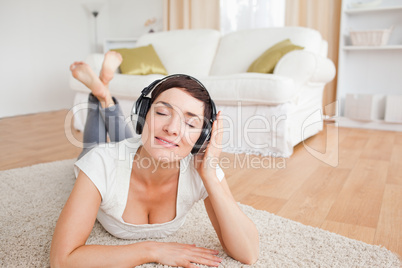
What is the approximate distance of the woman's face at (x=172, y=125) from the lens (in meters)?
0.94

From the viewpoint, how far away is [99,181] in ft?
3.19

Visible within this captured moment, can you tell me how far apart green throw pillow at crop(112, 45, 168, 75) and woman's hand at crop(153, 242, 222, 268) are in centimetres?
249

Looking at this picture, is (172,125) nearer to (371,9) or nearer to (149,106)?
(149,106)

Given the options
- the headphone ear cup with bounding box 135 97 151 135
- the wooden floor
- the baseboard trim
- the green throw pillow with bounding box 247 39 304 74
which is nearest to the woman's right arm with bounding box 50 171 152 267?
the headphone ear cup with bounding box 135 97 151 135

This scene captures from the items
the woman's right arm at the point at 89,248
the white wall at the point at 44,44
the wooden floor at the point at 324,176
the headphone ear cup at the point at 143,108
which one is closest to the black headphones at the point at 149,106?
the headphone ear cup at the point at 143,108

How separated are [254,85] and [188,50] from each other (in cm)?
138

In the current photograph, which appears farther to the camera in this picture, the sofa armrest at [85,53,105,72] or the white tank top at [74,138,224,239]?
the sofa armrest at [85,53,105,72]

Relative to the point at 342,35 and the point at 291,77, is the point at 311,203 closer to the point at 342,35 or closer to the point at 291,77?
the point at 291,77

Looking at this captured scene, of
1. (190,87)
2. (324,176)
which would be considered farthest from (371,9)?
(190,87)

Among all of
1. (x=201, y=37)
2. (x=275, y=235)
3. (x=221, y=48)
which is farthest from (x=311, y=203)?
(x=201, y=37)

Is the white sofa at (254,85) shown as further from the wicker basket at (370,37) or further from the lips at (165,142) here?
the lips at (165,142)

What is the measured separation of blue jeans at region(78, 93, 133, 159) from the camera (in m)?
1.70

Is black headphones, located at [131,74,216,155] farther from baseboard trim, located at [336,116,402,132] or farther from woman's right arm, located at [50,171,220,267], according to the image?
baseboard trim, located at [336,116,402,132]

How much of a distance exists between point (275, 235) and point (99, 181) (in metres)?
0.65
